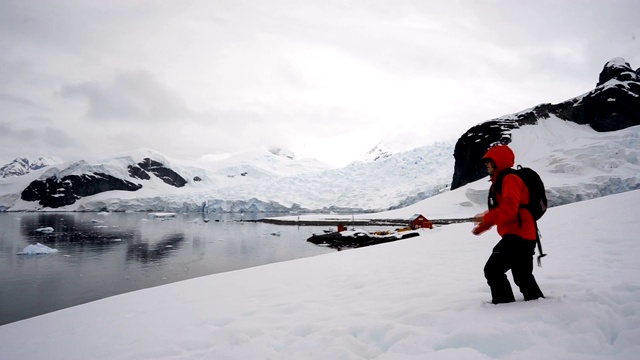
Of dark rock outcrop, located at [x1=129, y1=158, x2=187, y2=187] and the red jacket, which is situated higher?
dark rock outcrop, located at [x1=129, y1=158, x2=187, y2=187]

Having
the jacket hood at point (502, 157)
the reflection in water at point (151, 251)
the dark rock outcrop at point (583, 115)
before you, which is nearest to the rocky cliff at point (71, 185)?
the reflection in water at point (151, 251)

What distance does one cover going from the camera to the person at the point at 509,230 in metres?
3.93

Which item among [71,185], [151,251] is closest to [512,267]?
[151,251]

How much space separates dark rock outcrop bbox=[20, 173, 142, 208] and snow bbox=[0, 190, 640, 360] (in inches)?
6927

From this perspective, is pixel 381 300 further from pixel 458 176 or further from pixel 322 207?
pixel 322 207

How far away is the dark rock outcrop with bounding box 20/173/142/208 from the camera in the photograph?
15425cm

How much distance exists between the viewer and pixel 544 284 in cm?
497

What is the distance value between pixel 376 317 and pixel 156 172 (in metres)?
204

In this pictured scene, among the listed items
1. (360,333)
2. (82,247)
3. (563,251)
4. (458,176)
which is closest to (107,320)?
(360,333)

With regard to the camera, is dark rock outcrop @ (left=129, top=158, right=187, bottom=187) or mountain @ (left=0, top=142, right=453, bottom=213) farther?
dark rock outcrop @ (left=129, top=158, right=187, bottom=187)

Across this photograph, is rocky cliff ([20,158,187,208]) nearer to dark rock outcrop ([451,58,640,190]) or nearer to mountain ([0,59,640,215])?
mountain ([0,59,640,215])

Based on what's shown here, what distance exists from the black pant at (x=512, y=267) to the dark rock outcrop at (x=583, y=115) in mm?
81794

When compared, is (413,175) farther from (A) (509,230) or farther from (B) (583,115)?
(A) (509,230)

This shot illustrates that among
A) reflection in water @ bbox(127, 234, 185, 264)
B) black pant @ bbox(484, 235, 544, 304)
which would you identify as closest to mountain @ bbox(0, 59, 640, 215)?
reflection in water @ bbox(127, 234, 185, 264)
